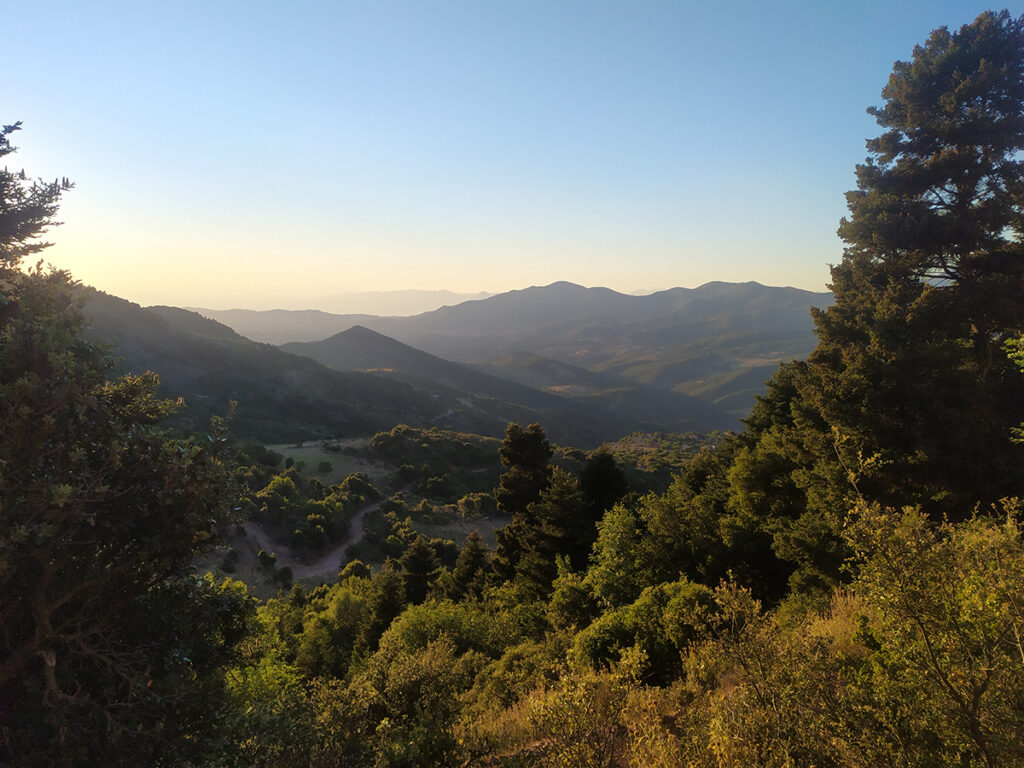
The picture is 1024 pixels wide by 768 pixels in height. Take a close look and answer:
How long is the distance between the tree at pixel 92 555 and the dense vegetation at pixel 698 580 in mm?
39

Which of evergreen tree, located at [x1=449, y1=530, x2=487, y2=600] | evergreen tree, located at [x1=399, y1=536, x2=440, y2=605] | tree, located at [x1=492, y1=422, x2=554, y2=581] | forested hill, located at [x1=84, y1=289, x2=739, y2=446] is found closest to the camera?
tree, located at [x1=492, y1=422, x2=554, y2=581]

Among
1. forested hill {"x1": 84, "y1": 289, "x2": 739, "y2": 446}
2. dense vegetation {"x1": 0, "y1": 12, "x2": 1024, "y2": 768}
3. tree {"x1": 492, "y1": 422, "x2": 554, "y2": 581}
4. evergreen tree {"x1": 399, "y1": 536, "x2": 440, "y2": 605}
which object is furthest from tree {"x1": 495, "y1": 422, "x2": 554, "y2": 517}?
forested hill {"x1": 84, "y1": 289, "x2": 739, "y2": 446}

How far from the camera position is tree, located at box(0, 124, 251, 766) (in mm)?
5332

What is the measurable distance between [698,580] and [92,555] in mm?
18579

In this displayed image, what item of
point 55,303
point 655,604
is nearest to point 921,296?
point 655,604

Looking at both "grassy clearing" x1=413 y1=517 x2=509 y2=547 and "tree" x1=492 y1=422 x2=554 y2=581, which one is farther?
"grassy clearing" x1=413 y1=517 x2=509 y2=547

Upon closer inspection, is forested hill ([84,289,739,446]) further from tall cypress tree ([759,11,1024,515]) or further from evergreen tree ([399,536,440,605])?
tall cypress tree ([759,11,1024,515])

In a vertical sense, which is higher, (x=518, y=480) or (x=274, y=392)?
(x=274, y=392)

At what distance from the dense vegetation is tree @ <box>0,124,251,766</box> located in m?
0.04

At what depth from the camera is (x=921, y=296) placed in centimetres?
1541

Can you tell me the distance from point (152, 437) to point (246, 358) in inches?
4299

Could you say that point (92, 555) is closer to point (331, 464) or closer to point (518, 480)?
point (518, 480)

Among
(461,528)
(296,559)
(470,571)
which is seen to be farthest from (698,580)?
(461,528)

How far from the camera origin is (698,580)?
18.5 m
